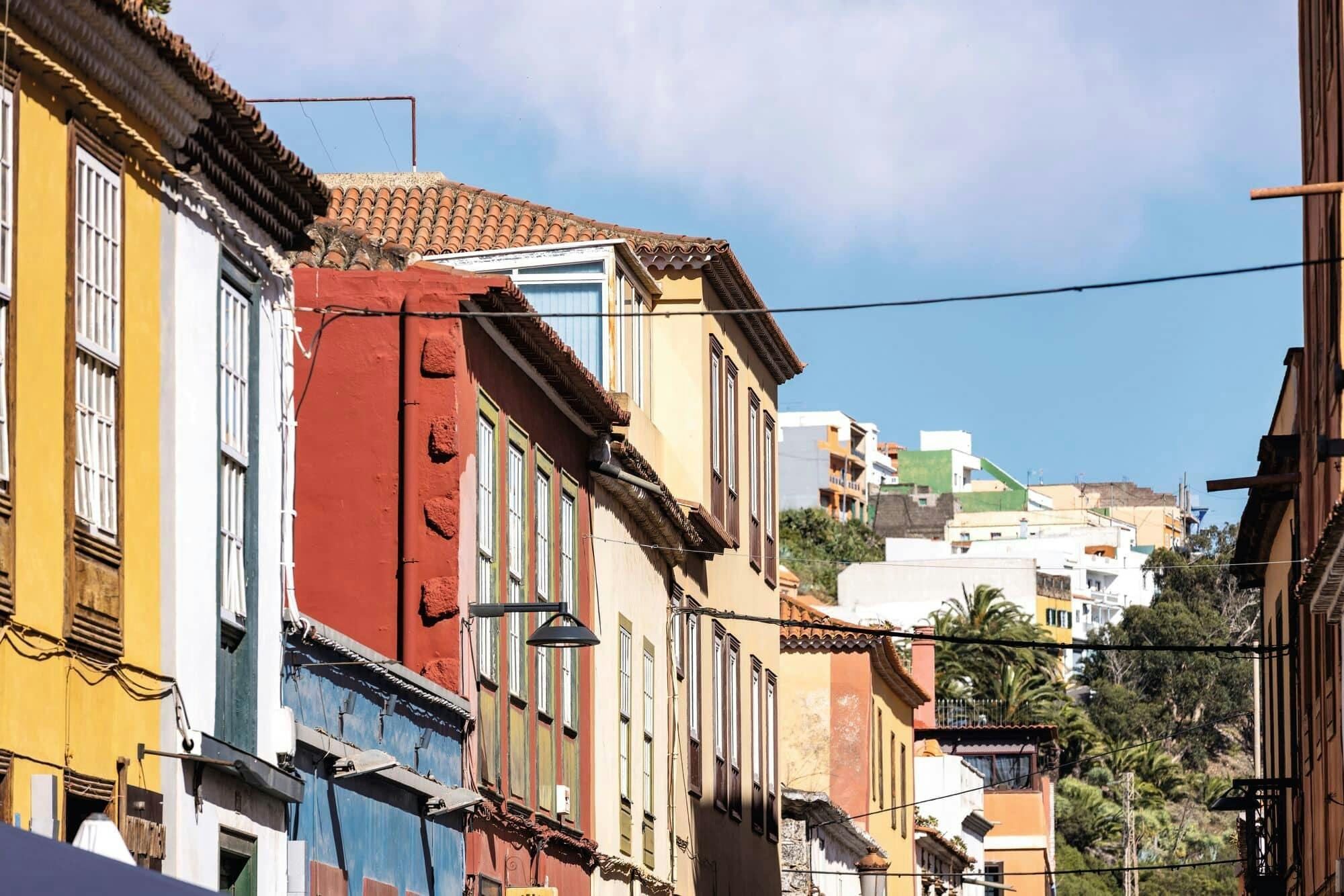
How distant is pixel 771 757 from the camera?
3469cm

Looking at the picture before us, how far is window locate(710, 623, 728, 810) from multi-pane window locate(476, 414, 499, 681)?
34.8 feet

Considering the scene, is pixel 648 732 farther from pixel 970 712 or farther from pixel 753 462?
pixel 970 712

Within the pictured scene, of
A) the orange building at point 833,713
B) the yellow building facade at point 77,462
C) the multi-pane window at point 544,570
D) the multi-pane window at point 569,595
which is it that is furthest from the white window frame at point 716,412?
the yellow building facade at point 77,462

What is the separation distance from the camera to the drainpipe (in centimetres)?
1836

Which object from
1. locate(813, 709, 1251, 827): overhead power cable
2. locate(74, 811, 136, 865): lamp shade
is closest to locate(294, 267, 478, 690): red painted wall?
locate(74, 811, 136, 865): lamp shade

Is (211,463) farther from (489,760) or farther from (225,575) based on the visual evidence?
(489,760)

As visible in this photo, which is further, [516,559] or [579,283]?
[579,283]

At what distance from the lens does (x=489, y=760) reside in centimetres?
1933

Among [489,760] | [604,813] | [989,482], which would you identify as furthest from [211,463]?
[989,482]

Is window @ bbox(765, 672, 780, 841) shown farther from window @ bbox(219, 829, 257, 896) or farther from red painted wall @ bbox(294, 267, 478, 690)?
window @ bbox(219, 829, 257, 896)

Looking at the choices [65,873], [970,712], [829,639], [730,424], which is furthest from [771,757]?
[970,712]

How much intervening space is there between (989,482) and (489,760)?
505 feet

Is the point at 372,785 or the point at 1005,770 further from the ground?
the point at 1005,770

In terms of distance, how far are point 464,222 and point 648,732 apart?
5813mm
